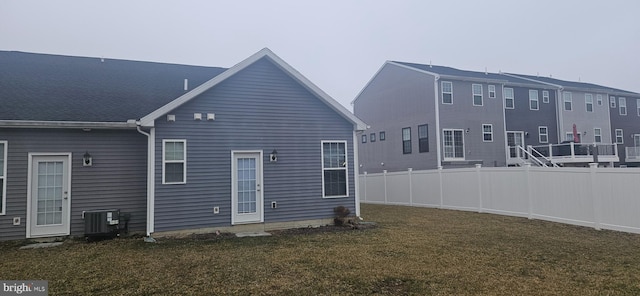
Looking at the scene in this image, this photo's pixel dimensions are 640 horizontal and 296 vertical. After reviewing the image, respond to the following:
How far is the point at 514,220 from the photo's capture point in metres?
11.0

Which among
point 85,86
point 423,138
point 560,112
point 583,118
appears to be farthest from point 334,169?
point 583,118

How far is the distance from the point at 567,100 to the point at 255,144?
73.5 ft

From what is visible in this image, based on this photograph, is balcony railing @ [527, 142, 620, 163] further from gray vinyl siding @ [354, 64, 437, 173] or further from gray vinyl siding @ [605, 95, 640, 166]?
gray vinyl siding @ [354, 64, 437, 173]

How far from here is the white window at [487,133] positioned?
20422 mm

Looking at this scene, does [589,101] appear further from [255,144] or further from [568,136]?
[255,144]

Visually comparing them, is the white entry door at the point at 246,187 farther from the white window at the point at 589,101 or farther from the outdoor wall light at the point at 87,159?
the white window at the point at 589,101

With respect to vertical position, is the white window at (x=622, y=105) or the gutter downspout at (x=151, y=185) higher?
the white window at (x=622, y=105)

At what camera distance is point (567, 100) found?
23391mm

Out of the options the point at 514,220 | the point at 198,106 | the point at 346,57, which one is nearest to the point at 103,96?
the point at 198,106

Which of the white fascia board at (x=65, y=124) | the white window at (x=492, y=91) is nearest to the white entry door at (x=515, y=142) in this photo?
the white window at (x=492, y=91)

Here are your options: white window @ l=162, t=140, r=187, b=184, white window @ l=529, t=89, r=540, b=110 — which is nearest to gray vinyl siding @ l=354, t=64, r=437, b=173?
white window @ l=529, t=89, r=540, b=110

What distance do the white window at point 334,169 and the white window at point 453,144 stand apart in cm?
1028

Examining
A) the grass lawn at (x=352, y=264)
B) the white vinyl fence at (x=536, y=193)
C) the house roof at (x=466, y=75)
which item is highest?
the house roof at (x=466, y=75)

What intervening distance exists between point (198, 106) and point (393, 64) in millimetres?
15856
